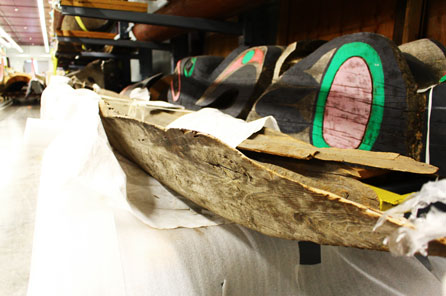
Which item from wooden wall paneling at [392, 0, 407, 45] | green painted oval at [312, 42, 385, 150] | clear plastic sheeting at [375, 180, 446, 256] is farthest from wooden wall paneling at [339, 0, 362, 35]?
clear plastic sheeting at [375, 180, 446, 256]

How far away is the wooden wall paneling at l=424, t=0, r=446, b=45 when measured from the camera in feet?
3.61

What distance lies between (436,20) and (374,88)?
63 centimetres

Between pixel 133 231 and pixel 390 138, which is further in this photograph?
pixel 390 138

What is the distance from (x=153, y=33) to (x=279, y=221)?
2563 millimetres

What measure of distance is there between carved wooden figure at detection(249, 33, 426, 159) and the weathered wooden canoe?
1.25ft

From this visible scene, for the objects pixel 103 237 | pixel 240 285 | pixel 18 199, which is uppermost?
pixel 103 237

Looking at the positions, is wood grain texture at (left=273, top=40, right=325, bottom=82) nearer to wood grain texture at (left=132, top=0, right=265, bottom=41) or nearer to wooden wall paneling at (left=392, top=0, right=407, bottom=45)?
wooden wall paneling at (left=392, top=0, right=407, bottom=45)

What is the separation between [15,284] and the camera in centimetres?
72

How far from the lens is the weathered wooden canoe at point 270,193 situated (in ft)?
1.07

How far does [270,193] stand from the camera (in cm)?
40

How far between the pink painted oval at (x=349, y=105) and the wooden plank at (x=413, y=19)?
0.55 meters

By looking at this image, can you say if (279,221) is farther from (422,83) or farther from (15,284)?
(15,284)

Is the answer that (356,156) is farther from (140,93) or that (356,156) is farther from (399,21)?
(140,93)

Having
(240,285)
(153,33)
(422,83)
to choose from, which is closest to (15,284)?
(240,285)
